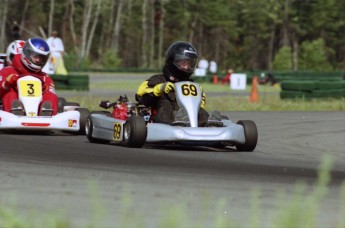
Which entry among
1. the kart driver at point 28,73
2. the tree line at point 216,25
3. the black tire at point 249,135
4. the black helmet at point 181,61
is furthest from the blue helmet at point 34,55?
the tree line at point 216,25

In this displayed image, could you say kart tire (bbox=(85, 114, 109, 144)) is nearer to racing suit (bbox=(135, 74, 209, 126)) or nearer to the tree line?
racing suit (bbox=(135, 74, 209, 126))

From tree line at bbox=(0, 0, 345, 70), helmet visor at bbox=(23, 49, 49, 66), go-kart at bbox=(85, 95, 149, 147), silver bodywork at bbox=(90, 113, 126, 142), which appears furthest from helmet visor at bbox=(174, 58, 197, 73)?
tree line at bbox=(0, 0, 345, 70)

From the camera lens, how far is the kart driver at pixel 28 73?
40.3ft

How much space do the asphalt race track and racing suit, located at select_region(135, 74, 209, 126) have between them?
0.34m

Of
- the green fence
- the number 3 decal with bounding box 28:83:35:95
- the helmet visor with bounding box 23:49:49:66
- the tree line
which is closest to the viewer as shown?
the number 3 decal with bounding box 28:83:35:95

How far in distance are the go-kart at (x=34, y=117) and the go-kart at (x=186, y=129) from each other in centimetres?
114

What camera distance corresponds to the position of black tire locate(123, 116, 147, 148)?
1005 centimetres

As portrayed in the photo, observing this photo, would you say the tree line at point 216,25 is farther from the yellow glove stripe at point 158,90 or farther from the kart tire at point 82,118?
the yellow glove stripe at point 158,90

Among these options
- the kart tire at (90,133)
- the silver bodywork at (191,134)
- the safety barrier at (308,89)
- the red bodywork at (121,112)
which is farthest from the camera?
the safety barrier at (308,89)

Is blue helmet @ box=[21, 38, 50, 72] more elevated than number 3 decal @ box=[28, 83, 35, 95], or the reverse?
blue helmet @ box=[21, 38, 50, 72]

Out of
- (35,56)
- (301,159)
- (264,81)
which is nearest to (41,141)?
(35,56)

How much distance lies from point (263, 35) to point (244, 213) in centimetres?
8644

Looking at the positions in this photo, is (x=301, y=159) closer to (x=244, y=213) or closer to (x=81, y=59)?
(x=244, y=213)

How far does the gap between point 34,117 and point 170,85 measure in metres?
2.04
